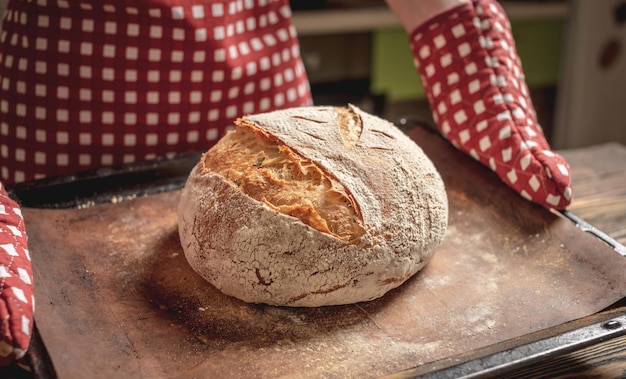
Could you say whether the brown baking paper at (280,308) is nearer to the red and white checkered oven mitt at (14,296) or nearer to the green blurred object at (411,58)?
the red and white checkered oven mitt at (14,296)

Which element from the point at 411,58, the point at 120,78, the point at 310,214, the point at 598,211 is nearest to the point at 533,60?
the point at 411,58

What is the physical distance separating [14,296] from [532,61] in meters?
2.92

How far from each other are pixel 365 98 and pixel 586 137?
1302mm

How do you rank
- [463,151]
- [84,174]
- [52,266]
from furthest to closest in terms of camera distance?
[463,151]
[84,174]
[52,266]

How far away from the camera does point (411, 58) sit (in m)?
2.96

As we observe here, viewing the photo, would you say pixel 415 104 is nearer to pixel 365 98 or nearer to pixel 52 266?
pixel 365 98

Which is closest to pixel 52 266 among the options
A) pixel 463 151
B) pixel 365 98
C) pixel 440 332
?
pixel 440 332

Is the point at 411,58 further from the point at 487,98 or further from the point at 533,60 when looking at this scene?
the point at 487,98

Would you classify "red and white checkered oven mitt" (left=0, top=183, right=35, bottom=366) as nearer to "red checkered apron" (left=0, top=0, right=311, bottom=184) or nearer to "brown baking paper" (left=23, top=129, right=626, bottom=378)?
"brown baking paper" (left=23, top=129, right=626, bottom=378)

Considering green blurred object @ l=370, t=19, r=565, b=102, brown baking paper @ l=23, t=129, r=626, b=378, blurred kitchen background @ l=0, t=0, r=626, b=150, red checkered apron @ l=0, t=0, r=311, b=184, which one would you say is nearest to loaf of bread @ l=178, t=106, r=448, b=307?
brown baking paper @ l=23, t=129, r=626, b=378

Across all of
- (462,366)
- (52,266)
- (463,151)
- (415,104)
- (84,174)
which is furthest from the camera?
(415,104)

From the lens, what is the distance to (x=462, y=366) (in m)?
0.88

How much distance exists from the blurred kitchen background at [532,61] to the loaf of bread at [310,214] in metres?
1.49

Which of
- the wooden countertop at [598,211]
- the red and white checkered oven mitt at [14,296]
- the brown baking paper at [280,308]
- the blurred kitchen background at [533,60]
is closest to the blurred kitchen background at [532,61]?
the blurred kitchen background at [533,60]
